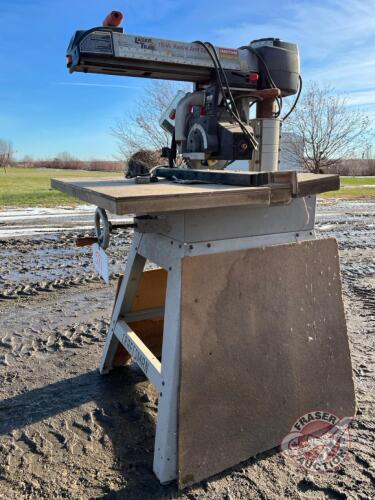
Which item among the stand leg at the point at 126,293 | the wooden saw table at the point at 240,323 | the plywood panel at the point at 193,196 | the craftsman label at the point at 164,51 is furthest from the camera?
the stand leg at the point at 126,293

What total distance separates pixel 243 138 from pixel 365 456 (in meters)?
1.53

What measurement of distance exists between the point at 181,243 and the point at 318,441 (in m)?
1.17

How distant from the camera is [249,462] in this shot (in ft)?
5.78

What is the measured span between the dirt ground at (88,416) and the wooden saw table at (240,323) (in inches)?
5.6

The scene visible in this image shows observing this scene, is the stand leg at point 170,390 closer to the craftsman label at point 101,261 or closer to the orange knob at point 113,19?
the craftsman label at point 101,261

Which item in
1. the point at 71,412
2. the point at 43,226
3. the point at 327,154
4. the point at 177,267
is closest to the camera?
the point at 177,267

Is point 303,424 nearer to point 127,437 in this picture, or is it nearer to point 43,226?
point 127,437

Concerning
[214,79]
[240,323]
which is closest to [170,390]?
[240,323]

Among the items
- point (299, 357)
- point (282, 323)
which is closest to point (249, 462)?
point (299, 357)

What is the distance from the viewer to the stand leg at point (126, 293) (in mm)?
2135

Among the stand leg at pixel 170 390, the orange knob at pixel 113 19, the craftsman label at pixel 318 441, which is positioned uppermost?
the orange knob at pixel 113 19

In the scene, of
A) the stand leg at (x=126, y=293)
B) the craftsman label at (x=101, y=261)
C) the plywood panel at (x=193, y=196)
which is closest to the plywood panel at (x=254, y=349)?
the plywood panel at (x=193, y=196)

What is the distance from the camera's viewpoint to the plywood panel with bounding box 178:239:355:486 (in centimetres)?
161

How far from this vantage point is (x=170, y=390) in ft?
5.30
